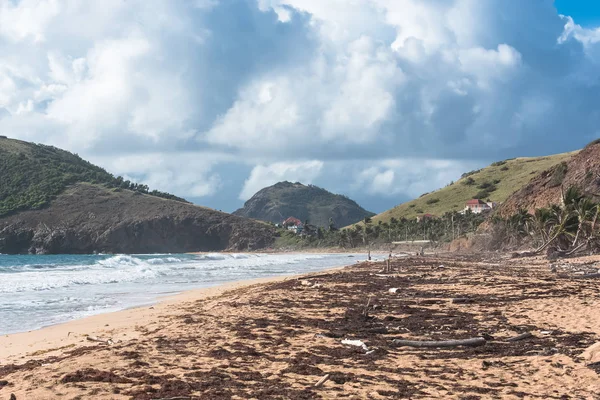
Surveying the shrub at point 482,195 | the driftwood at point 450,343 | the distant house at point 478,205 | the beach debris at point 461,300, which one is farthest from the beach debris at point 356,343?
the shrub at point 482,195

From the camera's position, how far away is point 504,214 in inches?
2830

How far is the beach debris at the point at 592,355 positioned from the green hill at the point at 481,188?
130m

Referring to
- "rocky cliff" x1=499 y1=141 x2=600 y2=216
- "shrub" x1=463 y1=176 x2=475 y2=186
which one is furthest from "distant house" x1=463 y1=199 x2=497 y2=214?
"rocky cliff" x1=499 y1=141 x2=600 y2=216

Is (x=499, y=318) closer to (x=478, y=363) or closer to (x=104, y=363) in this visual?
(x=478, y=363)

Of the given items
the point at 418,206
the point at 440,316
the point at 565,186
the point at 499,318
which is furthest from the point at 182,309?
the point at 418,206

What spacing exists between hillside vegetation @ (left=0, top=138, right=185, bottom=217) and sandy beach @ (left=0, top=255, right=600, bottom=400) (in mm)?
154503

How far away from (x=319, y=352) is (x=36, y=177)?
6908 inches

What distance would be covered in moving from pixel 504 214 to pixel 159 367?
70181 millimetres

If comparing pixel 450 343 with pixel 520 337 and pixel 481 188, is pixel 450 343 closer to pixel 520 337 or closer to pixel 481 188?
pixel 520 337

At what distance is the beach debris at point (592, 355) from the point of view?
8148mm

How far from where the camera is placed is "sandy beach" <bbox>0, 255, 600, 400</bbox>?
725cm

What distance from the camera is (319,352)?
9.62m

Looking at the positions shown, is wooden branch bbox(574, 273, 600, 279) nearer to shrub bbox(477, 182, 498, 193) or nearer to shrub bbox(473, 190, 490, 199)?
shrub bbox(473, 190, 490, 199)

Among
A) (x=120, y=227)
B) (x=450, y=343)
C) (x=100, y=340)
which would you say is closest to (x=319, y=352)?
(x=450, y=343)
